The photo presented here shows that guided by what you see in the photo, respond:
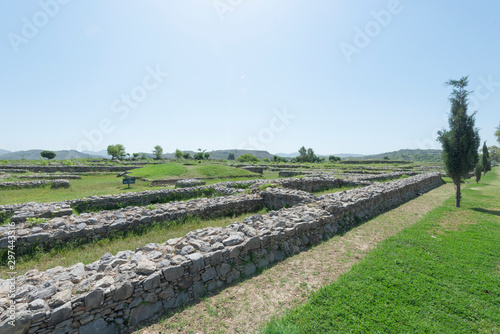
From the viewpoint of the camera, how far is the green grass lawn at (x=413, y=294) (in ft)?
11.8

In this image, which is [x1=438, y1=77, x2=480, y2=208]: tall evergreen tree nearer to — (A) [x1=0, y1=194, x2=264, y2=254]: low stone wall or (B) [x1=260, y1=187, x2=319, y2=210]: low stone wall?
(B) [x1=260, y1=187, x2=319, y2=210]: low stone wall

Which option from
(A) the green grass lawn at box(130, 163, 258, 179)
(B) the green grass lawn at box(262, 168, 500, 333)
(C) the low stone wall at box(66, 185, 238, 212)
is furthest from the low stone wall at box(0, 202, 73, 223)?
(A) the green grass lawn at box(130, 163, 258, 179)

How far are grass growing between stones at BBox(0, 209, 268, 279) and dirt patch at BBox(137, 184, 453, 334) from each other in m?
3.97

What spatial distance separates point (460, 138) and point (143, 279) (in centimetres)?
1724

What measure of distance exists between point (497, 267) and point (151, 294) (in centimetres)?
855

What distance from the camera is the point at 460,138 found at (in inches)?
482

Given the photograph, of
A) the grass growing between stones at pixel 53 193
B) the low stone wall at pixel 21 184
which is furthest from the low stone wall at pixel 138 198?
the low stone wall at pixel 21 184

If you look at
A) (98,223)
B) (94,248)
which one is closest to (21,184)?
(98,223)

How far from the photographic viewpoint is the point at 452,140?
12.6 m

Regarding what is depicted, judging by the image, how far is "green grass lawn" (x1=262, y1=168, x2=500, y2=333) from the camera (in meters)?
3.59

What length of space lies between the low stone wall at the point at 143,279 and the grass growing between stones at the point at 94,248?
2216 millimetres

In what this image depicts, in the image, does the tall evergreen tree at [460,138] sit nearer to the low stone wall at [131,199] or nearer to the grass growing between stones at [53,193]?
the low stone wall at [131,199]

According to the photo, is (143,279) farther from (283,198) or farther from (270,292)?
(283,198)

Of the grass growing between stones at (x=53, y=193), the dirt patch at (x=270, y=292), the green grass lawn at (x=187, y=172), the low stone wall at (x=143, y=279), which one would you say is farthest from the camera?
the green grass lawn at (x=187, y=172)
